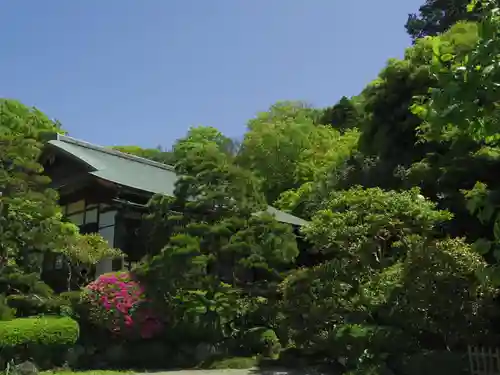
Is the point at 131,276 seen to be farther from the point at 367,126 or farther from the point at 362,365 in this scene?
the point at 367,126

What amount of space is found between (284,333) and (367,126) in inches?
291

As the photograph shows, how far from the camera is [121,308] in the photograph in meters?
13.0

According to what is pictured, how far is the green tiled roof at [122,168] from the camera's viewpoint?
1748 centimetres

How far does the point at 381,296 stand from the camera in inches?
435

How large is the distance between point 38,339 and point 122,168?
8800 millimetres

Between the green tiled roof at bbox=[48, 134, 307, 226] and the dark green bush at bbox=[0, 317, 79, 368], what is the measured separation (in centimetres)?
542

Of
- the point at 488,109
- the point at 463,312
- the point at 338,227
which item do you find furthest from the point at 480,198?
the point at 338,227

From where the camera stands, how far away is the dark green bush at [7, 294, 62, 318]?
505 inches

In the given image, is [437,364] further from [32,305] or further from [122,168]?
[122,168]

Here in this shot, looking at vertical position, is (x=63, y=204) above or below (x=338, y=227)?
above

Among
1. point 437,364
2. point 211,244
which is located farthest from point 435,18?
point 437,364

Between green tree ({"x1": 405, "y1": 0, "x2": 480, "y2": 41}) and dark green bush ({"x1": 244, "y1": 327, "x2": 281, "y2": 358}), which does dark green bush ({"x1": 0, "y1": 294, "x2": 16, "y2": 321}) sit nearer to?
dark green bush ({"x1": 244, "y1": 327, "x2": 281, "y2": 358})

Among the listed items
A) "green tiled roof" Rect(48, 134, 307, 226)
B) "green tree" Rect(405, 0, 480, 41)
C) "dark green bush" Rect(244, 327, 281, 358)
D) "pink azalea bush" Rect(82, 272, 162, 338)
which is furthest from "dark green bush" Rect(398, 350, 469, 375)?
"green tree" Rect(405, 0, 480, 41)

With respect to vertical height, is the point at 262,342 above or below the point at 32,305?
below
